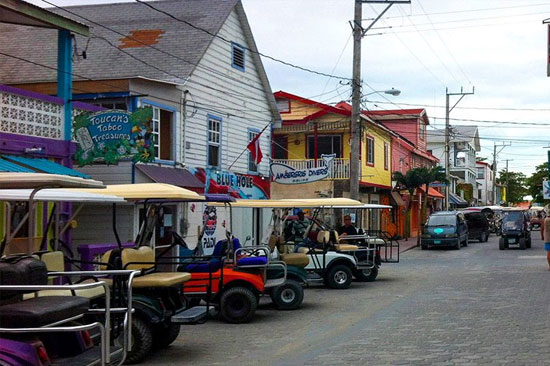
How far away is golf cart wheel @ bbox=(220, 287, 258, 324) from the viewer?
12312mm

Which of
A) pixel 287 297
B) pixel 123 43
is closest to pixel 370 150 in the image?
pixel 123 43

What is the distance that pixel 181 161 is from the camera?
2130 cm

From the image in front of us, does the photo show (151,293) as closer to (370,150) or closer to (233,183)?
(233,183)

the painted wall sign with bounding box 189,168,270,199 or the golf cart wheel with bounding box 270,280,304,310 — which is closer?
the golf cart wheel with bounding box 270,280,304,310

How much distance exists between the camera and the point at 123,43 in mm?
22531

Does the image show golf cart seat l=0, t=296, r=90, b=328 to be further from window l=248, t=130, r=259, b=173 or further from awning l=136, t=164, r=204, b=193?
window l=248, t=130, r=259, b=173

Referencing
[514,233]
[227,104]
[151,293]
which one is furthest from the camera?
[514,233]

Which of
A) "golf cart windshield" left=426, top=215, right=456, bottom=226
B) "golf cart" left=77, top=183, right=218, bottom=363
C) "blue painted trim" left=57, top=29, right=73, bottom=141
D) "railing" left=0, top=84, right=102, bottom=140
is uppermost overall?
"blue painted trim" left=57, top=29, right=73, bottom=141

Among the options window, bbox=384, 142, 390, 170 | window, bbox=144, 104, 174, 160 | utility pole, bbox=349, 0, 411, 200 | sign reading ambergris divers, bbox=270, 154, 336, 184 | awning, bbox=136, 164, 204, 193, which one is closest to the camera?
awning, bbox=136, 164, 204, 193

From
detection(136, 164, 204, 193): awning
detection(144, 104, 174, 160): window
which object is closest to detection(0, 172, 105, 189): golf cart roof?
detection(136, 164, 204, 193): awning

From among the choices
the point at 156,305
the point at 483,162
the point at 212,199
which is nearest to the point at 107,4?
the point at 212,199

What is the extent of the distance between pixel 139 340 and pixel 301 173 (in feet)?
52.1

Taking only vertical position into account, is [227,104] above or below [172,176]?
above

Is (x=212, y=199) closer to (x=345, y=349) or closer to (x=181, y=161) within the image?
(x=345, y=349)
